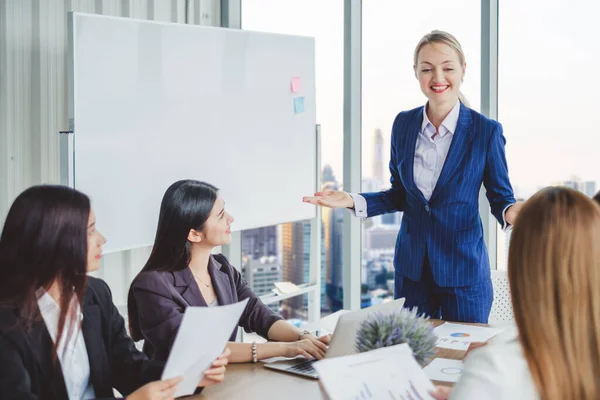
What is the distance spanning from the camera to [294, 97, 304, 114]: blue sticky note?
3.74 metres

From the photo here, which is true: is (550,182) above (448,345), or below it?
above

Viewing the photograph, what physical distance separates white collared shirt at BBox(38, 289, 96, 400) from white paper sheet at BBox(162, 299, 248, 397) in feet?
0.97

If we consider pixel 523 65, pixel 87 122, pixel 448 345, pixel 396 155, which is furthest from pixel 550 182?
pixel 87 122

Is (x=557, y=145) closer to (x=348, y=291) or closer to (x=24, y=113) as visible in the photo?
(x=348, y=291)

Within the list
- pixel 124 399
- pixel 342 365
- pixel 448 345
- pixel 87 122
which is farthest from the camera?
pixel 87 122

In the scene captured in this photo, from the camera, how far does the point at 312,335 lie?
2027mm

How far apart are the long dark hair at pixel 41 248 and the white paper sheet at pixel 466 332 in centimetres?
110

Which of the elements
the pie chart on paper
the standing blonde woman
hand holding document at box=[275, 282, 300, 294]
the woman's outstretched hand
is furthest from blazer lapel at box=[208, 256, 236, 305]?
hand holding document at box=[275, 282, 300, 294]

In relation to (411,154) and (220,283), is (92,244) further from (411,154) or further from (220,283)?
(411,154)

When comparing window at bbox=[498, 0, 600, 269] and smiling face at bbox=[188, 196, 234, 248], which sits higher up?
window at bbox=[498, 0, 600, 269]

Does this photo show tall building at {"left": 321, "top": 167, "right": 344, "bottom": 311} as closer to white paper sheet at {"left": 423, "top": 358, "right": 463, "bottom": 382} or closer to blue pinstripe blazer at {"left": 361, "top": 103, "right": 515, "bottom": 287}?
blue pinstripe blazer at {"left": 361, "top": 103, "right": 515, "bottom": 287}

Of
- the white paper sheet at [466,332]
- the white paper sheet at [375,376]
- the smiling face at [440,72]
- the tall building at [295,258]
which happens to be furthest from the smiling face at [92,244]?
the tall building at [295,258]

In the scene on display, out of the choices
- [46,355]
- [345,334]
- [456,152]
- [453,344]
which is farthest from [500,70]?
[46,355]

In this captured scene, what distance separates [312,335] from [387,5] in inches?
91.6
